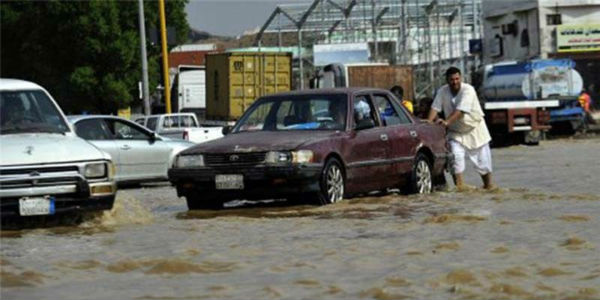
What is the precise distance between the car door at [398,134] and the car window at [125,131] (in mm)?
5687

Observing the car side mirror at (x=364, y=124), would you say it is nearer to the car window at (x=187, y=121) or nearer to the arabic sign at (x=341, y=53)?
the car window at (x=187, y=121)

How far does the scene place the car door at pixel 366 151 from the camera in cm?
1508

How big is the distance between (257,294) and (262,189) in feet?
20.6

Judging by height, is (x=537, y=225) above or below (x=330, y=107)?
below

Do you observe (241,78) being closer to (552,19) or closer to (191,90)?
(191,90)

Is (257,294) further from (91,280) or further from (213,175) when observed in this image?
(213,175)

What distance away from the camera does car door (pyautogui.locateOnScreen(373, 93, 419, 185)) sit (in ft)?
52.4

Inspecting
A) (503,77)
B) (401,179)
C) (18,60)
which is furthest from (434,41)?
(401,179)

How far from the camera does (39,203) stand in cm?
1203

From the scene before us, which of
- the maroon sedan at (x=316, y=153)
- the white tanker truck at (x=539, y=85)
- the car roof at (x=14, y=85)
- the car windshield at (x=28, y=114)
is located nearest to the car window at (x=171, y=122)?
the white tanker truck at (x=539, y=85)

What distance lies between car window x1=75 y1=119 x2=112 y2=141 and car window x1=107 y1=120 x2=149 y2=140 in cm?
15

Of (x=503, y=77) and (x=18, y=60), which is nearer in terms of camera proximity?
(x=503, y=77)

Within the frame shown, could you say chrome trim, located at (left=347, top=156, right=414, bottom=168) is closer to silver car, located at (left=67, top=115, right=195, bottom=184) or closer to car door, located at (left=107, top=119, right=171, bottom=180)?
silver car, located at (left=67, top=115, right=195, bottom=184)

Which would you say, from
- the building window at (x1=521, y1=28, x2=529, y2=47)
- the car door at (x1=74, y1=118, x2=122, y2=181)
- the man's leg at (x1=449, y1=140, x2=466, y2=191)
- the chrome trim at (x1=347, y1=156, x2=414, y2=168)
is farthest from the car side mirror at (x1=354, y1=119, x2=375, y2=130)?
the building window at (x1=521, y1=28, x2=529, y2=47)
